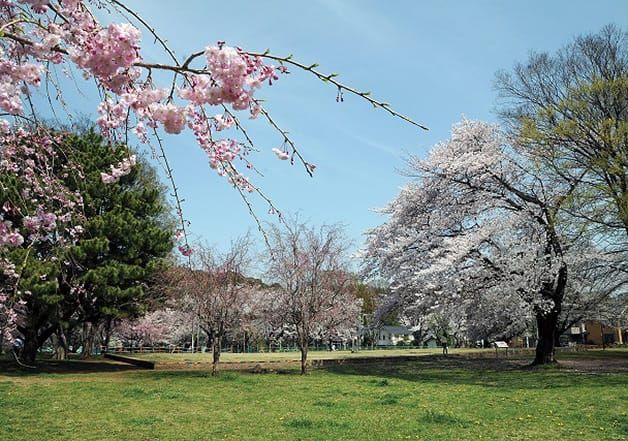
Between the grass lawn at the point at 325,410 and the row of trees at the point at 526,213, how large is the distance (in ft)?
10.9

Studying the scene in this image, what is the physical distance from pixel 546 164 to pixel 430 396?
7.99m

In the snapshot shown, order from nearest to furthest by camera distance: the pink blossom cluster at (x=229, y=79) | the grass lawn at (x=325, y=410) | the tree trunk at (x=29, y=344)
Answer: the pink blossom cluster at (x=229, y=79), the grass lawn at (x=325, y=410), the tree trunk at (x=29, y=344)

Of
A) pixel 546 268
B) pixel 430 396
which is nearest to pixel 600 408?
pixel 430 396

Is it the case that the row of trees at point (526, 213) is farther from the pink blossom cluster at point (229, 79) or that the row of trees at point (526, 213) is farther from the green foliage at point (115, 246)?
the pink blossom cluster at point (229, 79)

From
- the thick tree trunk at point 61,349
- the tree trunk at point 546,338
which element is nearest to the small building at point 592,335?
the tree trunk at point 546,338

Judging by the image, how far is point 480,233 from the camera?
16031mm

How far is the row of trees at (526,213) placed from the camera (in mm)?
13969

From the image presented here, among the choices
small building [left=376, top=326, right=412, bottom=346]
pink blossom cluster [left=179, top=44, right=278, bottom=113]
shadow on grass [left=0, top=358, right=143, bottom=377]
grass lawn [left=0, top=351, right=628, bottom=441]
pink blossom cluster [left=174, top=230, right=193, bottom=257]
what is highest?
pink blossom cluster [left=179, top=44, right=278, bottom=113]

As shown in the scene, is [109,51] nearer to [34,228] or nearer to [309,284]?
[34,228]

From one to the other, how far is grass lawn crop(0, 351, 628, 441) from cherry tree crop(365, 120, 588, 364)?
10.5ft

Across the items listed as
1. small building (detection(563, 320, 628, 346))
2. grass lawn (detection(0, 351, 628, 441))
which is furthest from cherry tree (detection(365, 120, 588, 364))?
small building (detection(563, 320, 628, 346))

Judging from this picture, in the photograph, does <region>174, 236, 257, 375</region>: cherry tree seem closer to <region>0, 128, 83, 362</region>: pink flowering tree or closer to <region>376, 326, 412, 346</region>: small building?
<region>0, 128, 83, 362</region>: pink flowering tree

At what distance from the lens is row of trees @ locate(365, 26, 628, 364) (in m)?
14.0

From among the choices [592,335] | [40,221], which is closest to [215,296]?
[40,221]
